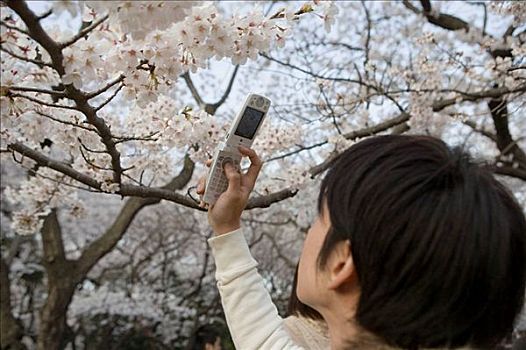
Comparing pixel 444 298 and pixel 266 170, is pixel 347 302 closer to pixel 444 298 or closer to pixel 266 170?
pixel 444 298

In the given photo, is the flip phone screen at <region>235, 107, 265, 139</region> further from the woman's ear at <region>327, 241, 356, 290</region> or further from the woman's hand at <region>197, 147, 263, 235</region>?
the woman's ear at <region>327, 241, 356, 290</region>

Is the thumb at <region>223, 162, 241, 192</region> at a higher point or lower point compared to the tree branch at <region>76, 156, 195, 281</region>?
higher

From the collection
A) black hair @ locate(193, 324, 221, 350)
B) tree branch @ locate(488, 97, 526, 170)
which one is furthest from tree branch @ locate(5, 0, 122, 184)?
black hair @ locate(193, 324, 221, 350)

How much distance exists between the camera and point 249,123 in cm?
107

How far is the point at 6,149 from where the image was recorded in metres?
2.02

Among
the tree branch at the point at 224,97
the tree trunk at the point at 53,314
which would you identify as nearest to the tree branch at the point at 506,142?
the tree branch at the point at 224,97

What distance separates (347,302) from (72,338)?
8.02 m

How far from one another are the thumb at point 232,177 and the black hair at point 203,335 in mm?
7412

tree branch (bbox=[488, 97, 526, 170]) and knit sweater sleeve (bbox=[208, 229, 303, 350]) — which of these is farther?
tree branch (bbox=[488, 97, 526, 170])

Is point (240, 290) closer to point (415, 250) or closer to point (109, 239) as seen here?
point (415, 250)

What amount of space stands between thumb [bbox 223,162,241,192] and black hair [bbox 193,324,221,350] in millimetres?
7412

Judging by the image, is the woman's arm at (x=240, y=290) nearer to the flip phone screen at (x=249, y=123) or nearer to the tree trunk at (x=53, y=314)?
the flip phone screen at (x=249, y=123)

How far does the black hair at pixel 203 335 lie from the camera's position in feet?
26.6

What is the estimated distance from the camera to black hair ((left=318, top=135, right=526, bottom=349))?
2.37ft
